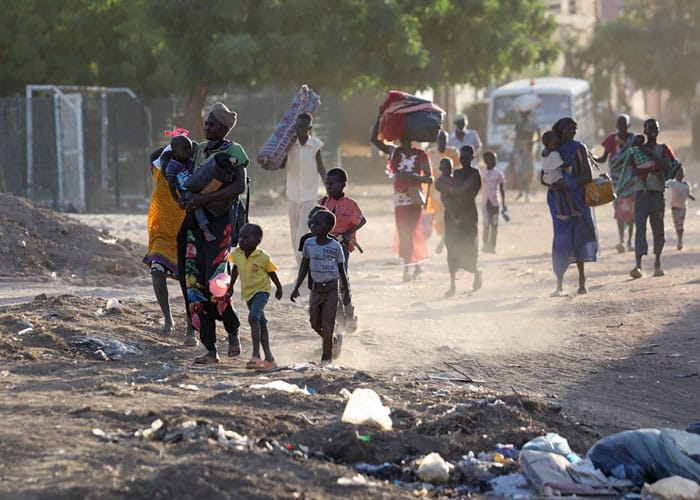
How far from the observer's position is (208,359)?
8.35m

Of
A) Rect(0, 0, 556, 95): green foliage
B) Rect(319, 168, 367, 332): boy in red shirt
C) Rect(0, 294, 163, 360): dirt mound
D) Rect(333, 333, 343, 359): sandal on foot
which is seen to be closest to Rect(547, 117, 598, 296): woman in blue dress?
Rect(319, 168, 367, 332): boy in red shirt

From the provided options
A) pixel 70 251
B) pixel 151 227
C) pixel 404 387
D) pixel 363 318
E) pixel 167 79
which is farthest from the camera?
pixel 167 79

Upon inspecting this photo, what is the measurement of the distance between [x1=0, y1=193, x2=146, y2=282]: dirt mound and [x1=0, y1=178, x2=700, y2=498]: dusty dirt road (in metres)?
0.58

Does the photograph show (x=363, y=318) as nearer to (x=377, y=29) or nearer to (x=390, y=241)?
(x=390, y=241)

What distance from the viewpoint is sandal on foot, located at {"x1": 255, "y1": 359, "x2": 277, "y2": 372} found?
314 inches

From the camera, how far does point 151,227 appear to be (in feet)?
30.4

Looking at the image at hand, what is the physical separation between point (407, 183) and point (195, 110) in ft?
42.2

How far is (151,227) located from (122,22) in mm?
20225

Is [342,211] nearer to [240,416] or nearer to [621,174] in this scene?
[240,416]

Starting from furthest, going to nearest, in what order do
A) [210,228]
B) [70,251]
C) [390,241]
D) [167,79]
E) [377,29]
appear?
1. [167,79]
2. [377,29]
3. [390,241]
4. [70,251]
5. [210,228]

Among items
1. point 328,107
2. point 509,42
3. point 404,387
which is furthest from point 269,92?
point 404,387

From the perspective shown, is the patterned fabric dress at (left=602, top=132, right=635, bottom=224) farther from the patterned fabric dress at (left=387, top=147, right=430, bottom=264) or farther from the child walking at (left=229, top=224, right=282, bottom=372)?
the child walking at (left=229, top=224, right=282, bottom=372)

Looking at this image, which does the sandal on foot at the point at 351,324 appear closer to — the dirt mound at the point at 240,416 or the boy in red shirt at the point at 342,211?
the boy in red shirt at the point at 342,211

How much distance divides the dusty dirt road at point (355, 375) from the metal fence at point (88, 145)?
311 inches
